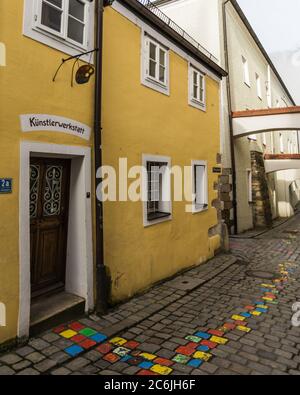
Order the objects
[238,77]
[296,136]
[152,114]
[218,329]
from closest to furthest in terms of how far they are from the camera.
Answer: [218,329] < [152,114] < [238,77] < [296,136]

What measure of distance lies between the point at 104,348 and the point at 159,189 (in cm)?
405

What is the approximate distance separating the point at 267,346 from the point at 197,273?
3.61m

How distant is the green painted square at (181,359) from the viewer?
399 centimetres

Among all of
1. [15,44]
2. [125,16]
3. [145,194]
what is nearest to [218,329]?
[145,194]

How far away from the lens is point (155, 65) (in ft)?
23.2

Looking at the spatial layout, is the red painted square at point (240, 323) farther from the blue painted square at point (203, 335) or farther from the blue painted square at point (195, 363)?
the blue painted square at point (195, 363)

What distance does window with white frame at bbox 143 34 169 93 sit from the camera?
21.8ft

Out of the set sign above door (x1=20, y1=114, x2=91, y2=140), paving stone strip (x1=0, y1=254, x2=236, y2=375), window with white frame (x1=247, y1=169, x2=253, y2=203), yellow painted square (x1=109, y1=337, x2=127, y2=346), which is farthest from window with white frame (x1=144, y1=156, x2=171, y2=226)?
window with white frame (x1=247, y1=169, x2=253, y2=203)

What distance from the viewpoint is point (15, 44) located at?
4.09 m

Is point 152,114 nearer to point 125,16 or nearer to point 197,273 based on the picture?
point 125,16

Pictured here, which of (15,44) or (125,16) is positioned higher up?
(125,16)

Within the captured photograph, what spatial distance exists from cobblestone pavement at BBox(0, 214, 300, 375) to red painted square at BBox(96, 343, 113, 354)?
1 cm

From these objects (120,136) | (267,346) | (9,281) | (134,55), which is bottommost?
(267,346)

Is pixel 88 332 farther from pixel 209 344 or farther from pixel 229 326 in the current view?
pixel 229 326
